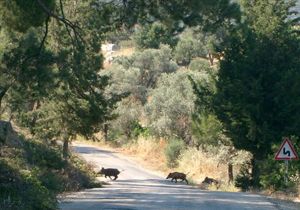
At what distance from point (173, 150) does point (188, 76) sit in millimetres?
24557

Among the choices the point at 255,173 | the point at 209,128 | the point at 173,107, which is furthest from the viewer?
the point at 173,107

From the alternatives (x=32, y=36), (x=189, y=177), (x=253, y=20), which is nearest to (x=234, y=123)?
(x=253, y=20)

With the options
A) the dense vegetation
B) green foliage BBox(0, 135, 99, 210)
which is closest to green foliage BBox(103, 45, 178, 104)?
the dense vegetation

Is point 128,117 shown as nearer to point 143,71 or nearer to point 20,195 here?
point 143,71

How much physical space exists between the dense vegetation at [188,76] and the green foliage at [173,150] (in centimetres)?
1247

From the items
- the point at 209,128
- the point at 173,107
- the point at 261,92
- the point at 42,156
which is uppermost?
the point at 173,107

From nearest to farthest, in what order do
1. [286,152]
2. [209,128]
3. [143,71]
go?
[286,152]
[209,128]
[143,71]

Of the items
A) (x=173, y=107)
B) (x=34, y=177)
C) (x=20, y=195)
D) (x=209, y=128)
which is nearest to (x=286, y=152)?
(x=34, y=177)

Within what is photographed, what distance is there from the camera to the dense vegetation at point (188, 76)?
60.1ft

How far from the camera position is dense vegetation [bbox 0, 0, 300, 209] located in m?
18.3

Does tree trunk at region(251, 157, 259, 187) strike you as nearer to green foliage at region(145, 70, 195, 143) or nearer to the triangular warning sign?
the triangular warning sign

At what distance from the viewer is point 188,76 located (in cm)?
3653

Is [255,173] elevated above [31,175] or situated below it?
above

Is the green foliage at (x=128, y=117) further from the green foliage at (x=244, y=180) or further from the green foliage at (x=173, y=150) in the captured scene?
the green foliage at (x=244, y=180)
